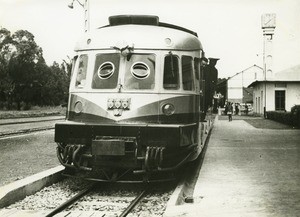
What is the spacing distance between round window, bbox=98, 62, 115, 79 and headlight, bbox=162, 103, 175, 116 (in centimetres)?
125

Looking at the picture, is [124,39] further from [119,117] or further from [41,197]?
[41,197]

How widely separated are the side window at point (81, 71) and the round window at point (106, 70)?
368mm

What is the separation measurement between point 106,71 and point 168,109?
145 cm

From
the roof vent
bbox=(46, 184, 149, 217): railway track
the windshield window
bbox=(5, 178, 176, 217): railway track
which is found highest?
the roof vent

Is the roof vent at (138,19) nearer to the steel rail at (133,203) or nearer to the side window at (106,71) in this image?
the side window at (106,71)

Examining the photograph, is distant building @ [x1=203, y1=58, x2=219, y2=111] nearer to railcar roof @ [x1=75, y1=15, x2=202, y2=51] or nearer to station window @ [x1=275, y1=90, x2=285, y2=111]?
railcar roof @ [x1=75, y1=15, x2=202, y2=51]

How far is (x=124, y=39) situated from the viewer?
361 inches

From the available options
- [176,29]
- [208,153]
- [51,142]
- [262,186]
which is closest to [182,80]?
[176,29]

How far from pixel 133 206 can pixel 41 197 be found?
5.78 feet

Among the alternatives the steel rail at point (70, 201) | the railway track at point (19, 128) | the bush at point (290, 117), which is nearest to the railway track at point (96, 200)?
the steel rail at point (70, 201)

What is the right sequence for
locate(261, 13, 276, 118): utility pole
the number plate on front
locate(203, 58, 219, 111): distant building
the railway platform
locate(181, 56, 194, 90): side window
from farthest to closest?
locate(261, 13, 276, 118): utility pole → locate(203, 58, 219, 111): distant building → locate(181, 56, 194, 90): side window → the number plate on front → the railway platform

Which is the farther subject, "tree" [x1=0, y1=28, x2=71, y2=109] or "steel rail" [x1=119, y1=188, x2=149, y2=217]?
"tree" [x1=0, y1=28, x2=71, y2=109]

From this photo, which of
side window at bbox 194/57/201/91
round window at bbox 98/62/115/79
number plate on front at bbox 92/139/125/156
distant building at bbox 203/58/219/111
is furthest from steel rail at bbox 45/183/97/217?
distant building at bbox 203/58/219/111

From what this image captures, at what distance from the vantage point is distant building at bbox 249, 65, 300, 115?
40.7 metres
